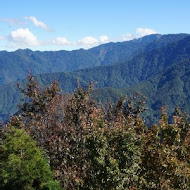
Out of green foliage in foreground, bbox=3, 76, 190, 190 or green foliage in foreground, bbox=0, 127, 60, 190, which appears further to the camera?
green foliage in foreground, bbox=0, 127, 60, 190

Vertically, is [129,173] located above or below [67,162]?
above

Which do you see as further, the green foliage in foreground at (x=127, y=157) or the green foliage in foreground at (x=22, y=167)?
the green foliage in foreground at (x=22, y=167)

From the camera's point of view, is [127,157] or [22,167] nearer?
[127,157]

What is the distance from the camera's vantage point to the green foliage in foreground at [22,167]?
31.9m

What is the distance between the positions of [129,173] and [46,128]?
67.2 feet

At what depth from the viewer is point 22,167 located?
3212 centimetres

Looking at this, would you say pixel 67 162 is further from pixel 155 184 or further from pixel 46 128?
pixel 155 184

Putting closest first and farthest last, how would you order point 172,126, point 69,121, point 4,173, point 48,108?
point 172,126
point 4,173
point 69,121
point 48,108

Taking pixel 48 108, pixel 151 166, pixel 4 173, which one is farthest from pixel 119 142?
pixel 48 108

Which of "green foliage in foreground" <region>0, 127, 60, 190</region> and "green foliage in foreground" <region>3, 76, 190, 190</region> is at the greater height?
"green foliage in foreground" <region>3, 76, 190, 190</region>

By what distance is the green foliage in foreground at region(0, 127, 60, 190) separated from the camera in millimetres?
31922

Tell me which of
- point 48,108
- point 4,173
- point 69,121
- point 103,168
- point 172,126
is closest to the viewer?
point 103,168

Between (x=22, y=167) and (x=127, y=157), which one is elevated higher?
(x=127, y=157)

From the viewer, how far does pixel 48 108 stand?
142 feet
